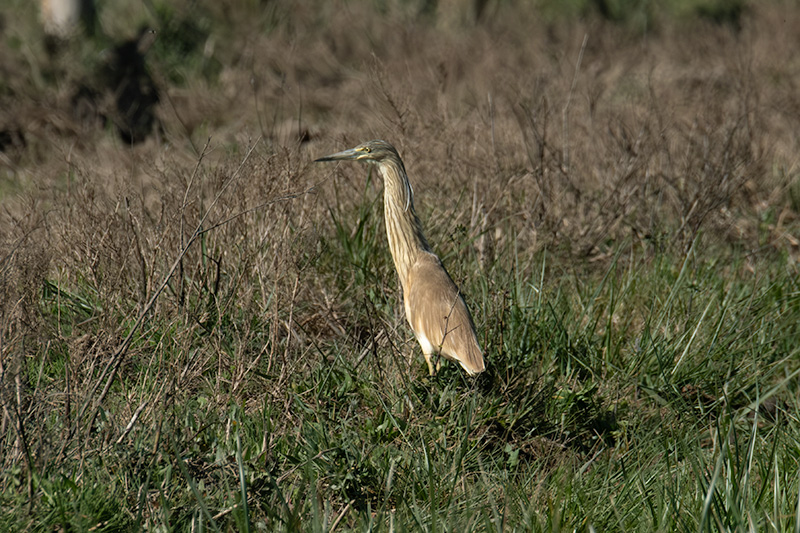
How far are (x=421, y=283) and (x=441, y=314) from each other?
0.23 m

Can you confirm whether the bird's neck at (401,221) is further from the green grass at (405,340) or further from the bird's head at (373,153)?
the green grass at (405,340)

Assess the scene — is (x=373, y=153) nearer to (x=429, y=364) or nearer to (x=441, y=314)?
(x=441, y=314)

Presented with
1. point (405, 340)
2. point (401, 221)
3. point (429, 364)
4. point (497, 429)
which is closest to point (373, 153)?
point (401, 221)

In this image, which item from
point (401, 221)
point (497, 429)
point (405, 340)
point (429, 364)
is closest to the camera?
point (497, 429)

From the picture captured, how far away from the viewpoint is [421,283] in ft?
12.2

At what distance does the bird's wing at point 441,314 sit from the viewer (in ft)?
11.0

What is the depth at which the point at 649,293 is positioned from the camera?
4426mm

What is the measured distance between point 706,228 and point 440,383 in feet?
8.54

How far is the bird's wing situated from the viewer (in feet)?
11.0

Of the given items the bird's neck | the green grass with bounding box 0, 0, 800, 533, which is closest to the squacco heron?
the bird's neck

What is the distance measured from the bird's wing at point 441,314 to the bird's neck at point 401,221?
8 cm

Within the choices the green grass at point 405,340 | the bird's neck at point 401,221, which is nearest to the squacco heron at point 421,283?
the bird's neck at point 401,221

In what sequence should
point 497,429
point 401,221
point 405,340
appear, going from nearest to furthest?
point 497,429
point 405,340
point 401,221

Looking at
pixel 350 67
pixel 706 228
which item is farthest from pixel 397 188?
pixel 350 67
